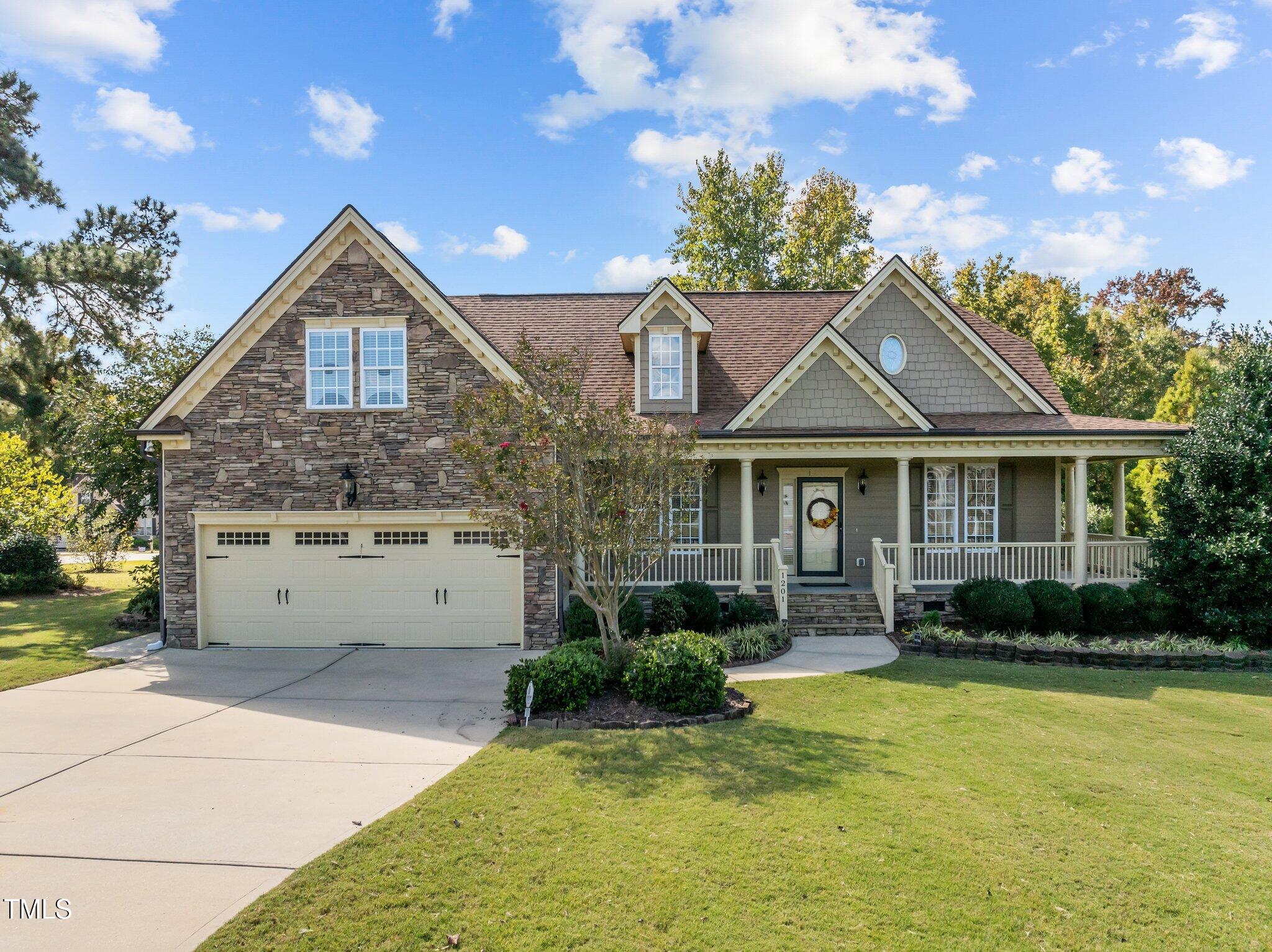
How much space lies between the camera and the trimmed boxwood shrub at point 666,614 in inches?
484

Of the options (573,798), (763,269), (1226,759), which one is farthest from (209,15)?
(763,269)

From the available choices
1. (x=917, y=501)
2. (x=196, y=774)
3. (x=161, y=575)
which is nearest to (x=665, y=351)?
(x=917, y=501)

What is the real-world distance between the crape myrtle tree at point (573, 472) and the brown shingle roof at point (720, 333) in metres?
5.63

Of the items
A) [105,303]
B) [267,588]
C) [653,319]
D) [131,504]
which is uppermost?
[105,303]

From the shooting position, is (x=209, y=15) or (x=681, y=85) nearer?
(x=209, y=15)

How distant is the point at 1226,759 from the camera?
6.96 metres

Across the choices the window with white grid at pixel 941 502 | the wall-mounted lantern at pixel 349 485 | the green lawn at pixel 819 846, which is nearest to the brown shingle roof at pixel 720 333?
the window with white grid at pixel 941 502

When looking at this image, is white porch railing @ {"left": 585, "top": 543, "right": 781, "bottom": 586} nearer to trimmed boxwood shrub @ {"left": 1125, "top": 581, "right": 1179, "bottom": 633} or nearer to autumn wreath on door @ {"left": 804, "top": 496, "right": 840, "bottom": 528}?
autumn wreath on door @ {"left": 804, "top": 496, "right": 840, "bottom": 528}

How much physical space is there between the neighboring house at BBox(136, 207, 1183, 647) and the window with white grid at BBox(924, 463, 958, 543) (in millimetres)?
54

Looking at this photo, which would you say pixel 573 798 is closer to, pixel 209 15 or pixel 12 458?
pixel 209 15

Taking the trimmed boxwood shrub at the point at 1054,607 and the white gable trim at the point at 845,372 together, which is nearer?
the trimmed boxwood shrub at the point at 1054,607

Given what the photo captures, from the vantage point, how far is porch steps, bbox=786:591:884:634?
13016 millimetres

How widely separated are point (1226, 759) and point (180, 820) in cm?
978

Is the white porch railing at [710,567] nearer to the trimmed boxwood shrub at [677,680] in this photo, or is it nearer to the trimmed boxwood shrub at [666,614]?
the trimmed boxwood shrub at [666,614]
